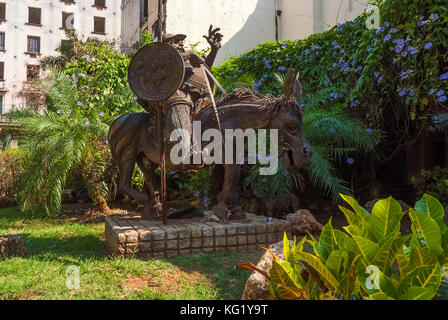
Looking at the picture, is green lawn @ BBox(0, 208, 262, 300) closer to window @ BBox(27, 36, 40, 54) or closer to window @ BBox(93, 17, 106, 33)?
window @ BBox(93, 17, 106, 33)

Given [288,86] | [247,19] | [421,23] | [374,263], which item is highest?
[247,19]

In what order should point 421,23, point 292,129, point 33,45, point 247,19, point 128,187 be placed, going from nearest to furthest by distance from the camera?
1. point 292,129
2. point 128,187
3. point 421,23
4. point 247,19
5. point 33,45

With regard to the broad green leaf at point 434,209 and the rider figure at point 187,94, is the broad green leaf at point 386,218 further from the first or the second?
the rider figure at point 187,94

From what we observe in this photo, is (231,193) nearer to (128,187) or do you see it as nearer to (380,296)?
(128,187)

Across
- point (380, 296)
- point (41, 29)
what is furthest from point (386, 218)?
point (41, 29)

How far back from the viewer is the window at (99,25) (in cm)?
2117

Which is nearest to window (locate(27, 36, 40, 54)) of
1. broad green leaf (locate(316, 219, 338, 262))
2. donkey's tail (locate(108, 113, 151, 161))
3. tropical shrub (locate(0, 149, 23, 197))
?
tropical shrub (locate(0, 149, 23, 197))

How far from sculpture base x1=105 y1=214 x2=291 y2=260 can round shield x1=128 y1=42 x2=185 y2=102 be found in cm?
130

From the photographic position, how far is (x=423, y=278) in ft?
4.62

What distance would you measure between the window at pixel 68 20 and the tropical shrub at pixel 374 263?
20.9 meters

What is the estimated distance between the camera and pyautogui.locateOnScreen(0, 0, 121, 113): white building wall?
20.8 m

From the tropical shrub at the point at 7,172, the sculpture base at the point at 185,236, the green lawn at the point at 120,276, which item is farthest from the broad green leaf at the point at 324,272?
the tropical shrub at the point at 7,172

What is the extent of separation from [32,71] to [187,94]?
67.7 feet
